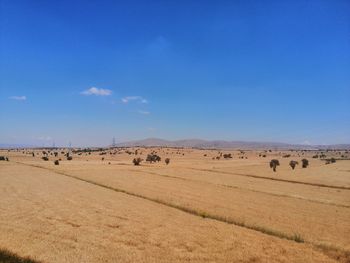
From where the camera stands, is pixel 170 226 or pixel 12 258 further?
pixel 170 226

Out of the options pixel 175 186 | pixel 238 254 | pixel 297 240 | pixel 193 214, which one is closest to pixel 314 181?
pixel 175 186

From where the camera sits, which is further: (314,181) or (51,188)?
(314,181)

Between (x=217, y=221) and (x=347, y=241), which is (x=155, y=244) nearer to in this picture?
(x=217, y=221)

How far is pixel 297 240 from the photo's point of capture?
23.6 meters

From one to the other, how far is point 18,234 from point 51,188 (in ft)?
79.3

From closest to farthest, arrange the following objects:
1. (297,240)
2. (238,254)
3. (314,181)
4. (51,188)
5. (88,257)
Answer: (88,257), (238,254), (297,240), (51,188), (314,181)

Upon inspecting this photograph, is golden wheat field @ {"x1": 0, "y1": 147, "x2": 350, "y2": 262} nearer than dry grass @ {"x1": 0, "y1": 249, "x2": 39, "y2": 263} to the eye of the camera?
No

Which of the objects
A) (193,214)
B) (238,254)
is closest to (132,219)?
(193,214)

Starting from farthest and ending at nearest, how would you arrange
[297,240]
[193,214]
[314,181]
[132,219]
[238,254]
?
[314,181]
[193,214]
[132,219]
[297,240]
[238,254]

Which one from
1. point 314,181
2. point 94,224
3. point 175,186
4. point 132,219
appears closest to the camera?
point 94,224

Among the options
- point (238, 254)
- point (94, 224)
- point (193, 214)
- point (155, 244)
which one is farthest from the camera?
point (193, 214)

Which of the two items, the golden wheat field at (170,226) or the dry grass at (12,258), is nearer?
the dry grass at (12,258)

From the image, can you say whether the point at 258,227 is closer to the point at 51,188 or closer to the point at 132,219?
the point at 132,219

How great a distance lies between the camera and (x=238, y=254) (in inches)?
782
